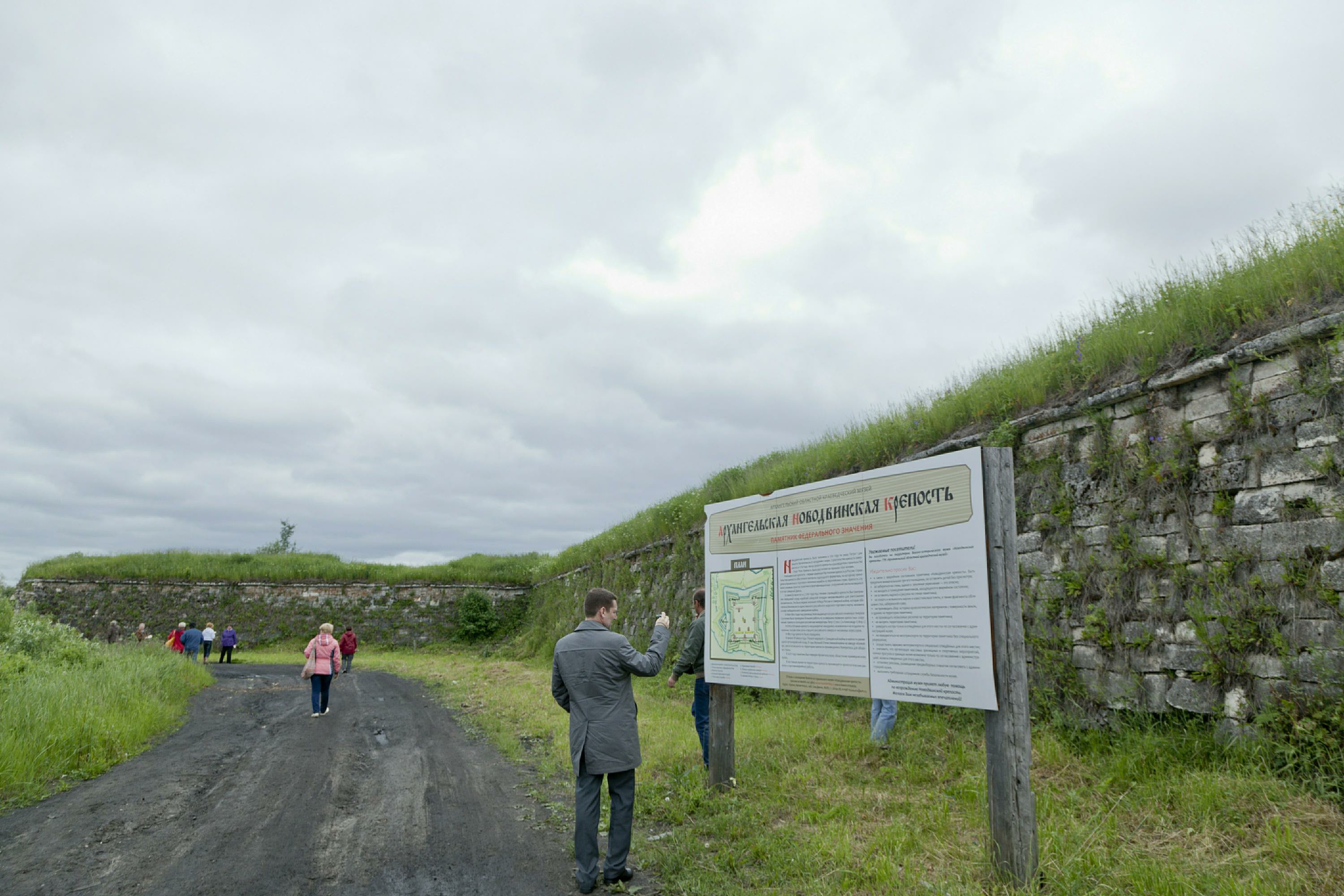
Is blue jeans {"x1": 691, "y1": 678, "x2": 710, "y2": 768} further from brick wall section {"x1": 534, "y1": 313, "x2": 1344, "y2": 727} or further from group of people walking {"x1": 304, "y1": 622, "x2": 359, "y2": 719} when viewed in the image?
group of people walking {"x1": 304, "y1": 622, "x2": 359, "y2": 719}

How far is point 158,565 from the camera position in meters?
36.1

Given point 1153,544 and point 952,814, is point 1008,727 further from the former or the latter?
point 1153,544

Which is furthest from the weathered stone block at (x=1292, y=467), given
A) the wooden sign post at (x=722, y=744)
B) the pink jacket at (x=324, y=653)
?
the pink jacket at (x=324, y=653)

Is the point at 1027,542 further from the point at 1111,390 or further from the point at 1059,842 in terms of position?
the point at 1059,842

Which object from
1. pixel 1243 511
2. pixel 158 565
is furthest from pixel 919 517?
pixel 158 565

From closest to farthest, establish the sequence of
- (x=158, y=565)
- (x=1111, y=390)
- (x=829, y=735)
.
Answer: (x=1111, y=390) < (x=829, y=735) < (x=158, y=565)

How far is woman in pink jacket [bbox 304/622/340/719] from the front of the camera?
40.5 feet

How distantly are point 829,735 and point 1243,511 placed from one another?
433 centimetres

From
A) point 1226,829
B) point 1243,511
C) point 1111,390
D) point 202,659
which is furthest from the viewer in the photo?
point 202,659

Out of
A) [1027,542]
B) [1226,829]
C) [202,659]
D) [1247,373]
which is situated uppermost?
[1247,373]

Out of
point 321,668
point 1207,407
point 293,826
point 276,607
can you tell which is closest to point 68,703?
point 321,668

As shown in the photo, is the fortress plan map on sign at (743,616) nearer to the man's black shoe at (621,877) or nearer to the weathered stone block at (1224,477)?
the man's black shoe at (621,877)

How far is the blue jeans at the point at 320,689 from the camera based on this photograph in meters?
12.4

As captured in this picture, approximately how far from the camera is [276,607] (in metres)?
34.5
